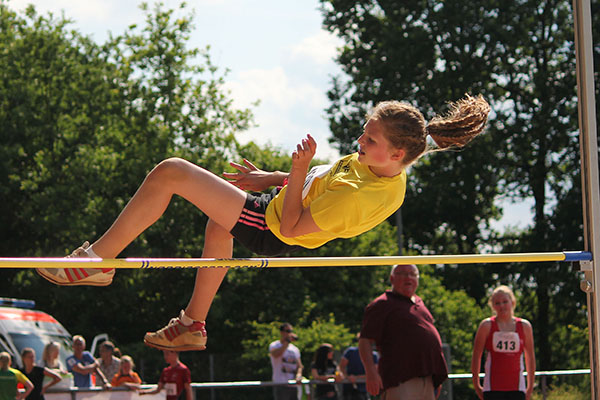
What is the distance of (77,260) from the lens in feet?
11.7

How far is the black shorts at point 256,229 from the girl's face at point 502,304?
110 inches

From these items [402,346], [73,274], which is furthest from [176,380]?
[73,274]

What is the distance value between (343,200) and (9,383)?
19.2 ft

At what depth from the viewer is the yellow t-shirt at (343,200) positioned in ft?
12.7

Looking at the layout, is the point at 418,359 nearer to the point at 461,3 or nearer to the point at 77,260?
the point at 77,260

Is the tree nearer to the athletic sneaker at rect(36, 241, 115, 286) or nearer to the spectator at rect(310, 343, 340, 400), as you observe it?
the spectator at rect(310, 343, 340, 400)

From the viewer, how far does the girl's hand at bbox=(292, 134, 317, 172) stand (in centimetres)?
375

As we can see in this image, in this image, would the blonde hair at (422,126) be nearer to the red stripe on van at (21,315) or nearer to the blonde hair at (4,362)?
the blonde hair at (4,362)

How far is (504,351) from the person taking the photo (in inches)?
251

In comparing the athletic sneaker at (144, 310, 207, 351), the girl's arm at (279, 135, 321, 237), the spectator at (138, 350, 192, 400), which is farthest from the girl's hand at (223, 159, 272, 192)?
the spectator at (138, 350, 192, 400)

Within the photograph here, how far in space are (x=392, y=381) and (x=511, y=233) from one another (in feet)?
68.2

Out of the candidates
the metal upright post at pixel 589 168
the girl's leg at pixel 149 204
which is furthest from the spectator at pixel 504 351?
the girl's leg at pixel 149 204

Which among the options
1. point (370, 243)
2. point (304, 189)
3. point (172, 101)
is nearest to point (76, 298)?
point (172, 101)

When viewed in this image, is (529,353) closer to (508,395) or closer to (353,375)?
(508,395)
